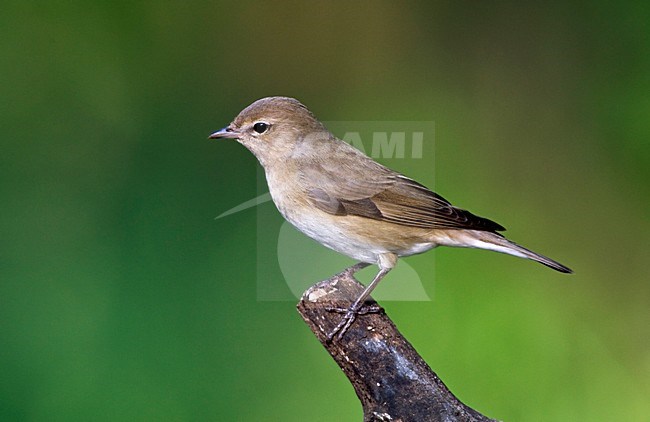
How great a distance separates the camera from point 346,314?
7.25 ft

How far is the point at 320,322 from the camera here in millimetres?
2215

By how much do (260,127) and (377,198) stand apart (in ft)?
1.12

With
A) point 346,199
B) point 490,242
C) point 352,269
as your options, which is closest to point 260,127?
point 346,199

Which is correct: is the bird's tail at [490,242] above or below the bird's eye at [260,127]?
below

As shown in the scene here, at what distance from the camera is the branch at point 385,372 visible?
6.48 feet

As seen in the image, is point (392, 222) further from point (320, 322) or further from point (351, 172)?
point (320, 322)

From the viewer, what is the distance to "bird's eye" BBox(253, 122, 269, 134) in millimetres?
2361

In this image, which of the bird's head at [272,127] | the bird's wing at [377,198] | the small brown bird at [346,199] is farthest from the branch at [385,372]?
the bird's head at [272,127]

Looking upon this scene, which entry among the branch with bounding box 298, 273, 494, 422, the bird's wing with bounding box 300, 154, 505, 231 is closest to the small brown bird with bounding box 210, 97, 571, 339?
the bird's wing with bounding box 300, 154, 505, 231

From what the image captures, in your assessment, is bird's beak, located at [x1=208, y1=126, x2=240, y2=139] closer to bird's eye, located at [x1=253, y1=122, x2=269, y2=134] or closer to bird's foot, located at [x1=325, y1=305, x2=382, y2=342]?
bird's eye, located at [x1=253, y1=122, x2=269, y2=134]

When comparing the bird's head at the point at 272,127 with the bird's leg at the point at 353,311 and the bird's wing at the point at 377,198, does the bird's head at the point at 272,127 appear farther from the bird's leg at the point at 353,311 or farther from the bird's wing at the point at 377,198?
the bird's leg at the point at 353,311

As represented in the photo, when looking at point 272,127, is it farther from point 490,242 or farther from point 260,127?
point 490,242

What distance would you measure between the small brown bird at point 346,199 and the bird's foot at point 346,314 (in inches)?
2.0

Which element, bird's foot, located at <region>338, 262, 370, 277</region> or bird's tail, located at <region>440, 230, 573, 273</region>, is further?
bird's foot, located at <region>338, 262, 370, 277</region>
